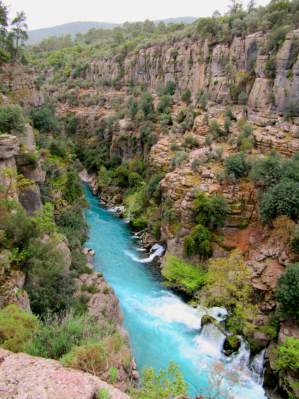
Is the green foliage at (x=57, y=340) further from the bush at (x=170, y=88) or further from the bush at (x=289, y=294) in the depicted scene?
the bush at (x=170, y=88)

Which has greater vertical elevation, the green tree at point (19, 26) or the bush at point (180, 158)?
the green tree at point (19, 26)

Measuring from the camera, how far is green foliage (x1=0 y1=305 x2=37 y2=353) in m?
8.36

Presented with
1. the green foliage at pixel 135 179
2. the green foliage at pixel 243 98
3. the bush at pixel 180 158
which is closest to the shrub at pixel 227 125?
Result: the green foliage at pixel 243 98

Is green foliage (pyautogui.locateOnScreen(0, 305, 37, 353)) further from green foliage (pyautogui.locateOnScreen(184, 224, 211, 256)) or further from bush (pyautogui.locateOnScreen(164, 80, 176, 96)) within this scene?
bush (pyautogui.locateOnScreen(164, 80, 176, 96))

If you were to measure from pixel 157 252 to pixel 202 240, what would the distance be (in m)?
7.71

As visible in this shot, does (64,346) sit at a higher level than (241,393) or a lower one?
higher

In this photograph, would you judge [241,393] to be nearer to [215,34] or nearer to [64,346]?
[64,346]

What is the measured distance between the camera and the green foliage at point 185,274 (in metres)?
22.0

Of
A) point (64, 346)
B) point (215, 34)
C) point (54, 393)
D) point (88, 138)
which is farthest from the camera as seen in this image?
point (88, 138)

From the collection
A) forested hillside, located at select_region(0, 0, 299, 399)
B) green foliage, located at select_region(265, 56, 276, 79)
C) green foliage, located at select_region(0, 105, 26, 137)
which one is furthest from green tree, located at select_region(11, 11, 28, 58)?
green foliage, located at select_region(265, 56, 276, 79)

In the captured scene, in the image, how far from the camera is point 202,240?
23.3 m

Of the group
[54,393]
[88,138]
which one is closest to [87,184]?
[88,138]

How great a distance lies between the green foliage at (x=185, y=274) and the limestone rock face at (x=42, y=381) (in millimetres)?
15485

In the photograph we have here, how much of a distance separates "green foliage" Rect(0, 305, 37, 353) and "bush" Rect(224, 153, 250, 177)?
2115 cm
